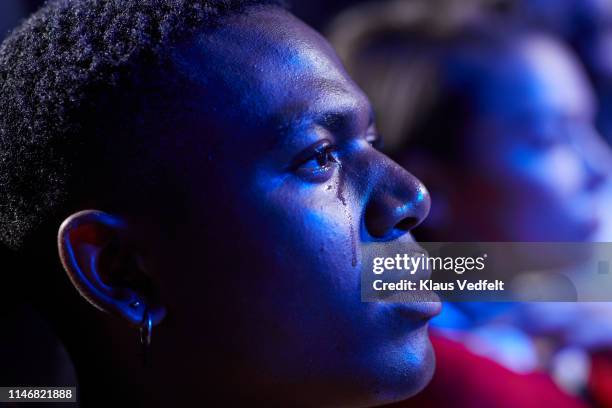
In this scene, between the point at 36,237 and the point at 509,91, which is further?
the point at 509,91

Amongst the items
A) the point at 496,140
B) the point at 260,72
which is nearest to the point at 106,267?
the point at 260,72

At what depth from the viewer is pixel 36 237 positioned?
96 cm

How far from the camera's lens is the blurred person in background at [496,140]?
173 centimetres

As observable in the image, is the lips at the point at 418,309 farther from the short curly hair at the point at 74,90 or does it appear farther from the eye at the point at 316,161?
the short curly hair at the point at 74,90

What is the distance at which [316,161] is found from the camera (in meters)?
0.93

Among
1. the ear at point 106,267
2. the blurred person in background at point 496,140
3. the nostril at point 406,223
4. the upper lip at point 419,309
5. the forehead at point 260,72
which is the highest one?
the forehead at point 260,72

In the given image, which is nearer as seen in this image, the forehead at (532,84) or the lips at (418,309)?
the lips at (418,309)

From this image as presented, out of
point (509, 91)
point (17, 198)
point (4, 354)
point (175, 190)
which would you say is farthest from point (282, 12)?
point (509, 91)

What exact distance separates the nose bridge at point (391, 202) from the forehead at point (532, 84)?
0.89 m

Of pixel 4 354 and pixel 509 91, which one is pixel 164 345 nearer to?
pixel 4 354

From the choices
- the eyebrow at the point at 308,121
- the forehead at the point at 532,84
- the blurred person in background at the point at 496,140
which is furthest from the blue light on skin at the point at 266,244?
the forehead at the point at 532,84

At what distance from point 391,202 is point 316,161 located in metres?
0.11

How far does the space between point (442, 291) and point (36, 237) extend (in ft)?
1.83

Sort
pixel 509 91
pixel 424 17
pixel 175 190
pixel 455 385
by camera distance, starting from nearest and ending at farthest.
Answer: pixel 175 190
pixel 455 385
pixel 509 91
pixel 424 17
